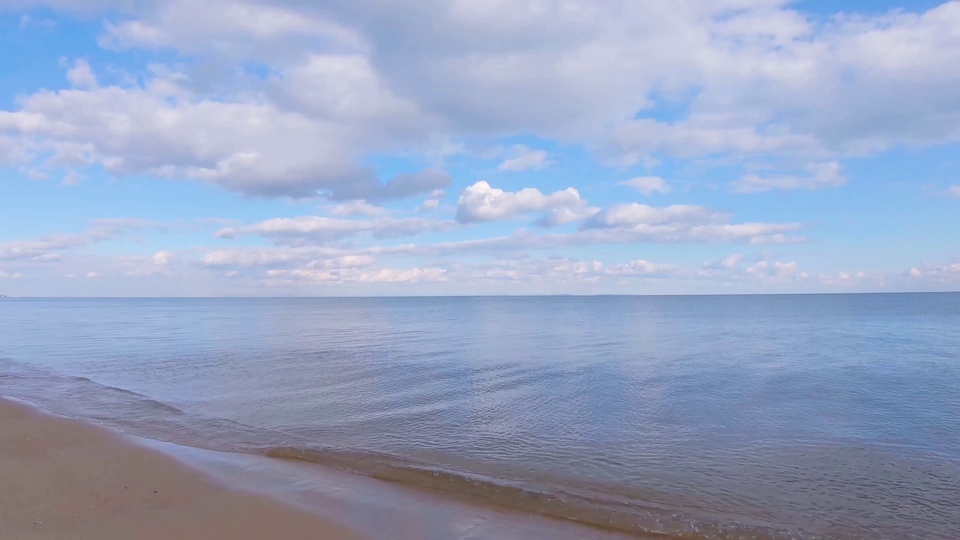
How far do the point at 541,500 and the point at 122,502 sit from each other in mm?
7595

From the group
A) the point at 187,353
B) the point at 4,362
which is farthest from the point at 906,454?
the point at 4,362

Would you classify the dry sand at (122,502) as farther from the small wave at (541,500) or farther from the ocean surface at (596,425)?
the small wave at (541,500)

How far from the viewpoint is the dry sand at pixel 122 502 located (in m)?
8.20

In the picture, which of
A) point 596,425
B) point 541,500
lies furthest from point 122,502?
point 596,425

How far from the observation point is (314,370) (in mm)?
27438

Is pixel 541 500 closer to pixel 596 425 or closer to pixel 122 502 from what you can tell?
pixel 596 425

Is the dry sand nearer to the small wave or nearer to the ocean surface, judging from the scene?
the ocean surface

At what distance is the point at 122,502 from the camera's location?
9.34 m

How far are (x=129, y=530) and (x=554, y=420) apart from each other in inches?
468

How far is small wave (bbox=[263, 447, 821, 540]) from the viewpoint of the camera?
9430mm

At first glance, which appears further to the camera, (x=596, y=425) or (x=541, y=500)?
(x=596, y=425)

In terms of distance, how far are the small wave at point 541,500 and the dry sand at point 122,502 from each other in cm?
274

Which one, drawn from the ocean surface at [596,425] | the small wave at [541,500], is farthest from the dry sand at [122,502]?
the small wave at [541,500]

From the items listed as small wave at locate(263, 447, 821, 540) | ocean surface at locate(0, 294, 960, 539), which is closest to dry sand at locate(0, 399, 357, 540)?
ocean surface at locate(0, 294, 960, 539)
